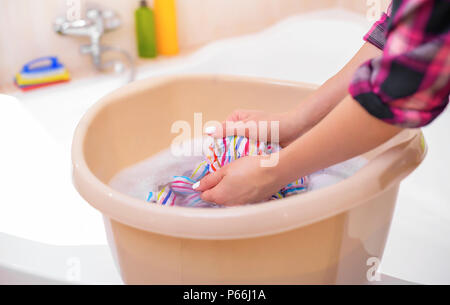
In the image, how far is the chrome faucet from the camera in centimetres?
148

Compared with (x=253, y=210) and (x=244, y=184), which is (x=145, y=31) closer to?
(x=244, y=184)

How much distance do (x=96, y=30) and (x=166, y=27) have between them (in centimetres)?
29

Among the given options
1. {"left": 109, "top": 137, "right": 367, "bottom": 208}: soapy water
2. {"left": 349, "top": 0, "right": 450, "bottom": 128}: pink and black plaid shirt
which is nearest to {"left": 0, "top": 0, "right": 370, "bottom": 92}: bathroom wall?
{"left": 109, "top": 137, "right": 367, "bottom": 208}: soapy water

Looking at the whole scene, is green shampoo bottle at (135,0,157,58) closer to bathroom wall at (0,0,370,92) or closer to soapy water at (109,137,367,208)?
bathroom wall at (0,0,370,92)

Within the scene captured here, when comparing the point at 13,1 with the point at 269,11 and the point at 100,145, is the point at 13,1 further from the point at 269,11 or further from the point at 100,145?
the point at 269,11

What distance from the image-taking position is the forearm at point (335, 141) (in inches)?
20.3

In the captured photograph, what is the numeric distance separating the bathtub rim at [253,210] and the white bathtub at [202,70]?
1.08 feet

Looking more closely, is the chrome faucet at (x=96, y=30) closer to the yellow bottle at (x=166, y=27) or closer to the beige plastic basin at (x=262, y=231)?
the yellow bottle at (x=166, y=27)

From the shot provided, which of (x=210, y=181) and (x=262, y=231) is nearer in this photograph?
(x=262, y=231)

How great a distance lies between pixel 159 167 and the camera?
104 centimetres

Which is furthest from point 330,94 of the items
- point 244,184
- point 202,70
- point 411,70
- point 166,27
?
point 166,27

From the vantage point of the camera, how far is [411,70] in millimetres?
431
